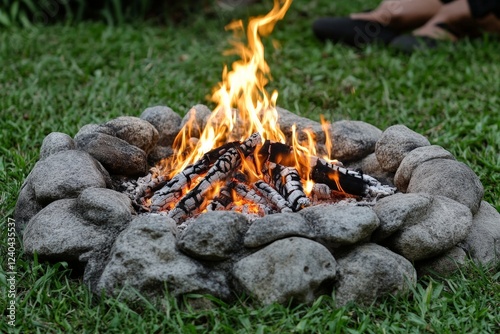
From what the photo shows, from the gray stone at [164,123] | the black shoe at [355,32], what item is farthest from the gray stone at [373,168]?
the black shoe at [355,32]

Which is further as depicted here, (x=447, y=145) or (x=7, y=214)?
(x=447, y=145)

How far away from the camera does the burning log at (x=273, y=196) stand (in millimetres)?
3141

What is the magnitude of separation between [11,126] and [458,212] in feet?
9.47

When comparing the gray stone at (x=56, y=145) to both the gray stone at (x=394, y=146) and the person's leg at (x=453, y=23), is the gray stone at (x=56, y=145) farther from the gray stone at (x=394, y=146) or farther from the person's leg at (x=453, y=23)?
the person's leg at (x=453, y=23)

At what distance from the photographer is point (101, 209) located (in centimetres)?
294

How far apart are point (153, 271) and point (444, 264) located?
1.19m

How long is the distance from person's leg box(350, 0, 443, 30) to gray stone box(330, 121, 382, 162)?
2.77 meters

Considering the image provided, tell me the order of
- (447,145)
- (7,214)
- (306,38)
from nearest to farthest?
(7,214)
(447,145)
(306,38)

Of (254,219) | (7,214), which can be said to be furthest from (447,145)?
(7,214)

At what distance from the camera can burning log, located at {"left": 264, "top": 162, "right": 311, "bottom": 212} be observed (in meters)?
3.15

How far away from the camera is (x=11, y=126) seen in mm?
4625

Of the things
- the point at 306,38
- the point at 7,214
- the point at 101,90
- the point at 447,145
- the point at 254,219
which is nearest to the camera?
the point at 254,219

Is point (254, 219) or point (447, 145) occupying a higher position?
point (254, 219)

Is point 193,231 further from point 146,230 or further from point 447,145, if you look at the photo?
point 447,145
